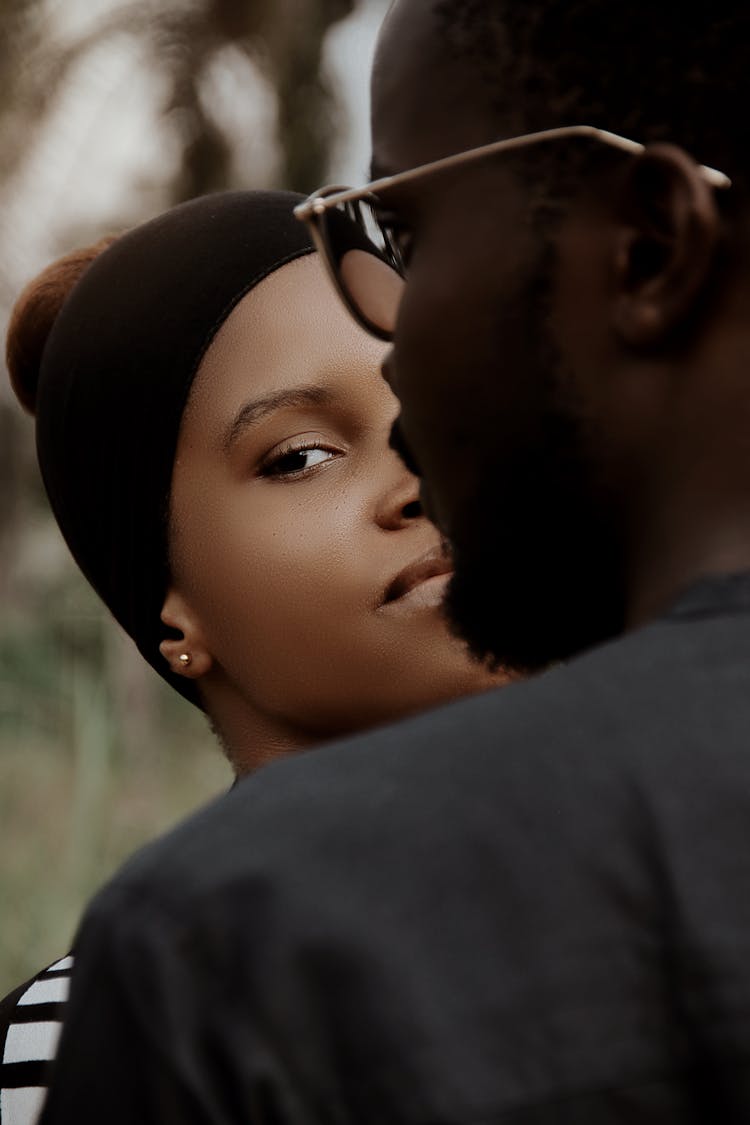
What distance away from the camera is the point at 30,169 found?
31.6 ft

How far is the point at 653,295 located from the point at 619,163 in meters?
0.12

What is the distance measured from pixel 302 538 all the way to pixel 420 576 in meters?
0.19

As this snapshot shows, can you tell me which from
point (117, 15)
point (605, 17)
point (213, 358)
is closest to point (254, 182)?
point (117, 15)

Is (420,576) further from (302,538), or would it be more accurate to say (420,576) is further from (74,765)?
(74,765)

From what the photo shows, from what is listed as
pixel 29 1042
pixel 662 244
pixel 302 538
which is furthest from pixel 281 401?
pixel 662 244

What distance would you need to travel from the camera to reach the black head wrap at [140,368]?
2.67 m

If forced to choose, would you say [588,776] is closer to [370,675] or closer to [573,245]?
[573,245]

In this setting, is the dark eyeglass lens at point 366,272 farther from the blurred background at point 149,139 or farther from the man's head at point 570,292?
the blurred background at point 149,139

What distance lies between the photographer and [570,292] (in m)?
1.29

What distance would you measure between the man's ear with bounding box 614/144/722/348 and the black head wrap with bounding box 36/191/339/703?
4.85 ft

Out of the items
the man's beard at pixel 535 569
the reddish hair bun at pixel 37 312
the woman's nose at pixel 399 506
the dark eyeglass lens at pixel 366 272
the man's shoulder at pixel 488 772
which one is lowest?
the man's shoulder at pixel 488 772

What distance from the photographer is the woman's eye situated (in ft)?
8.33

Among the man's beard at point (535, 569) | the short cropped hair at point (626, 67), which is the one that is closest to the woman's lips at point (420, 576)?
the man's beard at point (535, 569)

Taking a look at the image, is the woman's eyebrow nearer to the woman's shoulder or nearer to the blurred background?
the woman's shoulder
